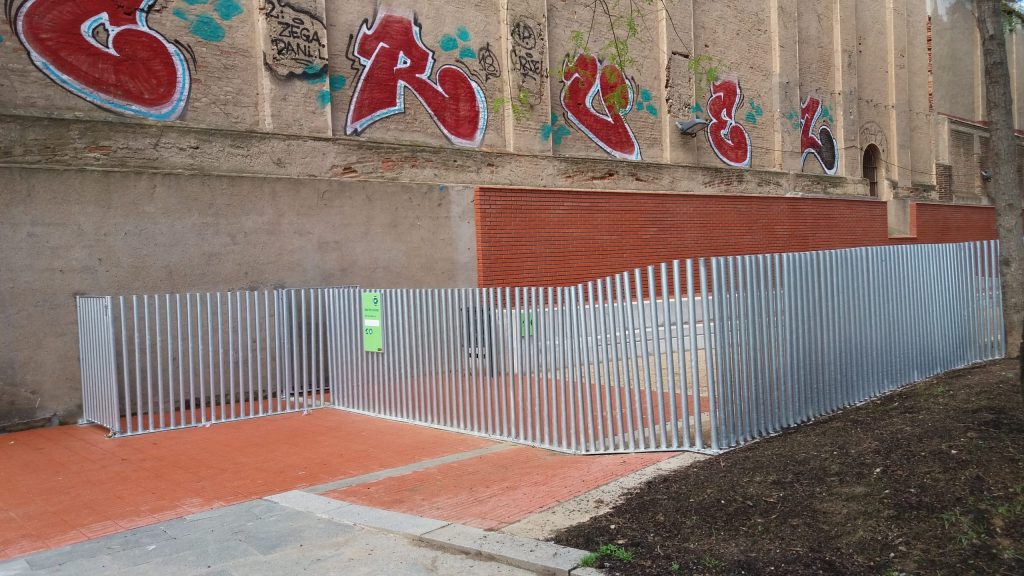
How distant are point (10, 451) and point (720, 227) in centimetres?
1519

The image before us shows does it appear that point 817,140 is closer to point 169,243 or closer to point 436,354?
point 436,354

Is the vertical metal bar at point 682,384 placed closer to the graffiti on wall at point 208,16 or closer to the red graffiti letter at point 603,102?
the graffiti on wall at point 208,16

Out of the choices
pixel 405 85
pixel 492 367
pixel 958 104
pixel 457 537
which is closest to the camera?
pixel 457 537

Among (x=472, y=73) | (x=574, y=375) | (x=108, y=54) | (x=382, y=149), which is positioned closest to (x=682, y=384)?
(x=574, y=375)

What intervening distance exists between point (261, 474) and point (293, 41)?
→ 795 centimetres

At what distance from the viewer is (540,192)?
581 inches

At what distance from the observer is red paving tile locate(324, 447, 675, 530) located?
563cm

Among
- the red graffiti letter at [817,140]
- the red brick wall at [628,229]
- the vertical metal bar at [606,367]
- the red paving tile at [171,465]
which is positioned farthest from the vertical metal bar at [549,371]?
the red graffiti letter at [817,140]

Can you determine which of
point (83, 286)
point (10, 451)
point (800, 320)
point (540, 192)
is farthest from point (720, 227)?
point (10, 451)

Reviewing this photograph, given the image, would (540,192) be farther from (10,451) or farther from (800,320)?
(10,451)

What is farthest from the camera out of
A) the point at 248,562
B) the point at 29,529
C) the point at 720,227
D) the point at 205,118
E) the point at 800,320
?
the point at 720,227

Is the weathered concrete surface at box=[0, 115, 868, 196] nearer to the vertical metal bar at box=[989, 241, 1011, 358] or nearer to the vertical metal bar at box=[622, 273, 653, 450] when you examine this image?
the vertical metal bar at box=[622, 273, 653, 450]

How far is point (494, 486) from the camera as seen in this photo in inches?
248

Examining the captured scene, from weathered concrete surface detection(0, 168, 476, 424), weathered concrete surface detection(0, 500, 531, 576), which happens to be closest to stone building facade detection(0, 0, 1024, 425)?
weathered concrete surface detection(0, 168, 476, 424)
